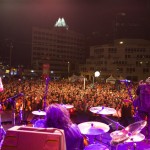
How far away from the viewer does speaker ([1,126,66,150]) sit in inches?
91.6

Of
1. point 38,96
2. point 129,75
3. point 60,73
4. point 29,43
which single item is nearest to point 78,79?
point 38,96

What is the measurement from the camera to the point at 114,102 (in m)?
12.5

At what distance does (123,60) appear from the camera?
75.5 meters

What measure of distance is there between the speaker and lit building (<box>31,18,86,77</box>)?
8777cm

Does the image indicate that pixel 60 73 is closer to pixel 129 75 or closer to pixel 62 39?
pixel 62 39

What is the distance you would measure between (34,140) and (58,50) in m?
99.6

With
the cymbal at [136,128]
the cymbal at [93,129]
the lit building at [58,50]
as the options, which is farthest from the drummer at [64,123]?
the lit building at [58,50]

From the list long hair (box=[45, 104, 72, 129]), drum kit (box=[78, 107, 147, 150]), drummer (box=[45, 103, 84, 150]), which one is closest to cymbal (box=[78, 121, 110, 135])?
drum kit (box=[78, 107, 147, 150])

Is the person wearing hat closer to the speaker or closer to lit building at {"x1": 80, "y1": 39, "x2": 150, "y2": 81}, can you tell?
the speaker

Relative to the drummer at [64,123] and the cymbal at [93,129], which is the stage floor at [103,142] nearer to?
the cymbal at [93,129]

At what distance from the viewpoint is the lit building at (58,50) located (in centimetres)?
9575

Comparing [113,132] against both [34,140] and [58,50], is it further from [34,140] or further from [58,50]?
[58,50]

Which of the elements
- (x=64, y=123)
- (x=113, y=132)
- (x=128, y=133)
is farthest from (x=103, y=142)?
(x=64, y=123)

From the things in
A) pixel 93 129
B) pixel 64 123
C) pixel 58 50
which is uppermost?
pixel 58 50
